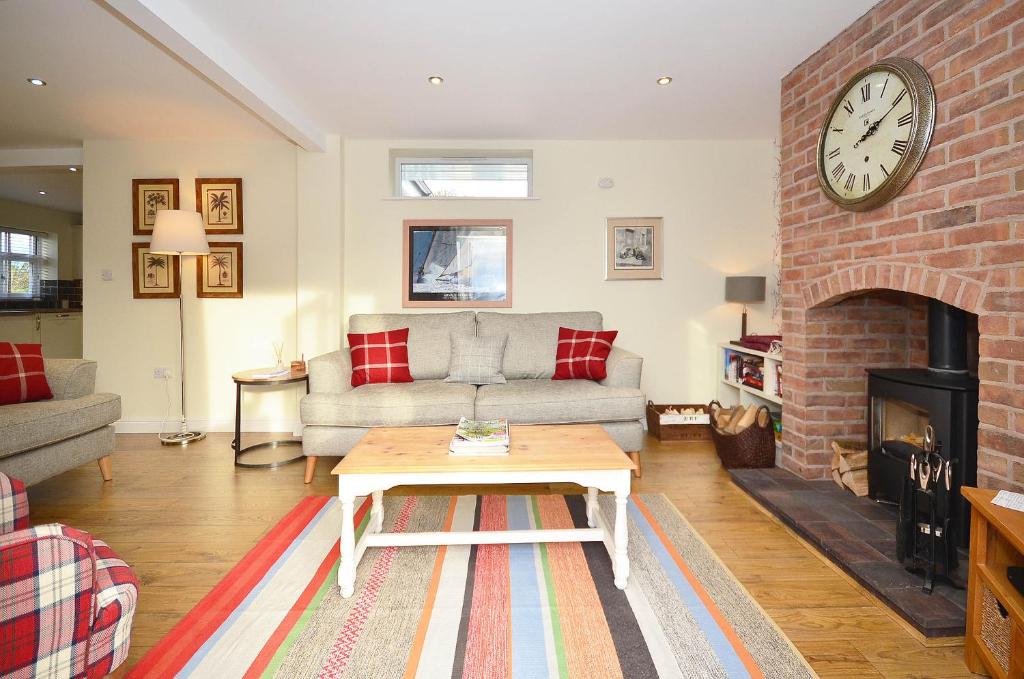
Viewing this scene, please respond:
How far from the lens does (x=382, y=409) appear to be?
10.2ft

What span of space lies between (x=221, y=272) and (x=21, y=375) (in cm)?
162

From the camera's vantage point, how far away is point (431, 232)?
4.28m

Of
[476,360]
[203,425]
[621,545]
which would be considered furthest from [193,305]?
[621,545]

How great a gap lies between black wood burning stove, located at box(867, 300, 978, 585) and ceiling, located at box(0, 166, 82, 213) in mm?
6126

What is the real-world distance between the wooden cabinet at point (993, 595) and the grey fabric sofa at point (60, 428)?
12.2 ft

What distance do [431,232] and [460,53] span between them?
1.64 meters

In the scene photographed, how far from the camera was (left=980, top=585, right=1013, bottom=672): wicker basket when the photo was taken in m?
1.37

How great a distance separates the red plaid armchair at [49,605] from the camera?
3.04 ft

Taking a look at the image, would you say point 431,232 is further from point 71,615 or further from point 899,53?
point 71,615

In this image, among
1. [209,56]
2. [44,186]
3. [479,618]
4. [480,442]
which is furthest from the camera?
[44,186]

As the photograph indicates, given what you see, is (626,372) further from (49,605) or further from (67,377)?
(67,377)

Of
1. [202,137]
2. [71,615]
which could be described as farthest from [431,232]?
[71,615]

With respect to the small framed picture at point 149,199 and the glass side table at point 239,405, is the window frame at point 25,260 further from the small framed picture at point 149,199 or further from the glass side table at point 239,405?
the glass side table at point 239,405

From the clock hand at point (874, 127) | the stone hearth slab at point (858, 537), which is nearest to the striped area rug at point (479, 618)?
the stone hearth slab at point (858, 537)
